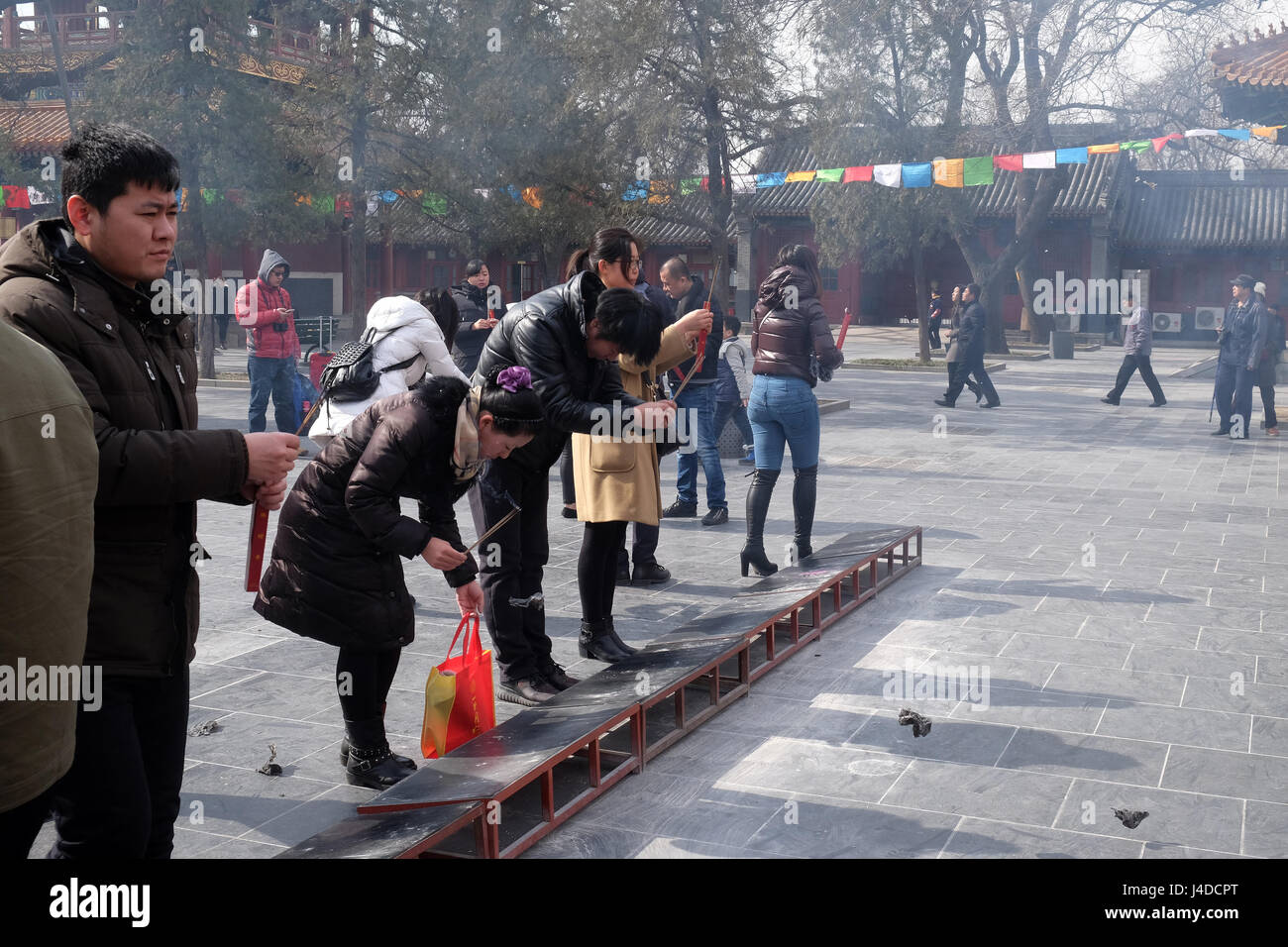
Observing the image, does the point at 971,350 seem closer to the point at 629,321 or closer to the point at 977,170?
the point at 977,170

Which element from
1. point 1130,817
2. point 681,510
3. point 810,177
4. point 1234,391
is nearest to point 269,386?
point 681,510

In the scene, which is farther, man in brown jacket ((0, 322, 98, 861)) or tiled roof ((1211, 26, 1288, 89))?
tiled roof ((1211, 26, 1288, 89))

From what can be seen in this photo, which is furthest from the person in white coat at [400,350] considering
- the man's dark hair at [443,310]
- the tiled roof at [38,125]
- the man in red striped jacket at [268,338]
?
the tiled roof at [38,125]

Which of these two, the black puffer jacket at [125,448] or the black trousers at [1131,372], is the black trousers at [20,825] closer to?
the black puffer jacket at [125,448]

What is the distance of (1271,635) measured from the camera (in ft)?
19.2

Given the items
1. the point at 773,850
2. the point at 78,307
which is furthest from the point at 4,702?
the point at 773,850

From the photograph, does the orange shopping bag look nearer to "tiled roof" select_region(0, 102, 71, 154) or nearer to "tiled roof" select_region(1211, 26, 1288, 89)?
"tiled roof" select_region(1211, 26, 1288, 89)

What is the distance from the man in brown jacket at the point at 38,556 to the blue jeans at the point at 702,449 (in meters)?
6.66

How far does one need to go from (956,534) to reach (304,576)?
18.1ft

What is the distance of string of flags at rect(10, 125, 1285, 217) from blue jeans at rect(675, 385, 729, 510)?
27.5 ft

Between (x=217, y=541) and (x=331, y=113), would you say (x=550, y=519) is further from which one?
(x=331, y=113)

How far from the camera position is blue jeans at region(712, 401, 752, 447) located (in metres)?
10.2

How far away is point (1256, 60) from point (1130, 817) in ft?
43.9

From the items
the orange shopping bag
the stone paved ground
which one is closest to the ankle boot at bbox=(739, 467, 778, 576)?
the stone paved ground
